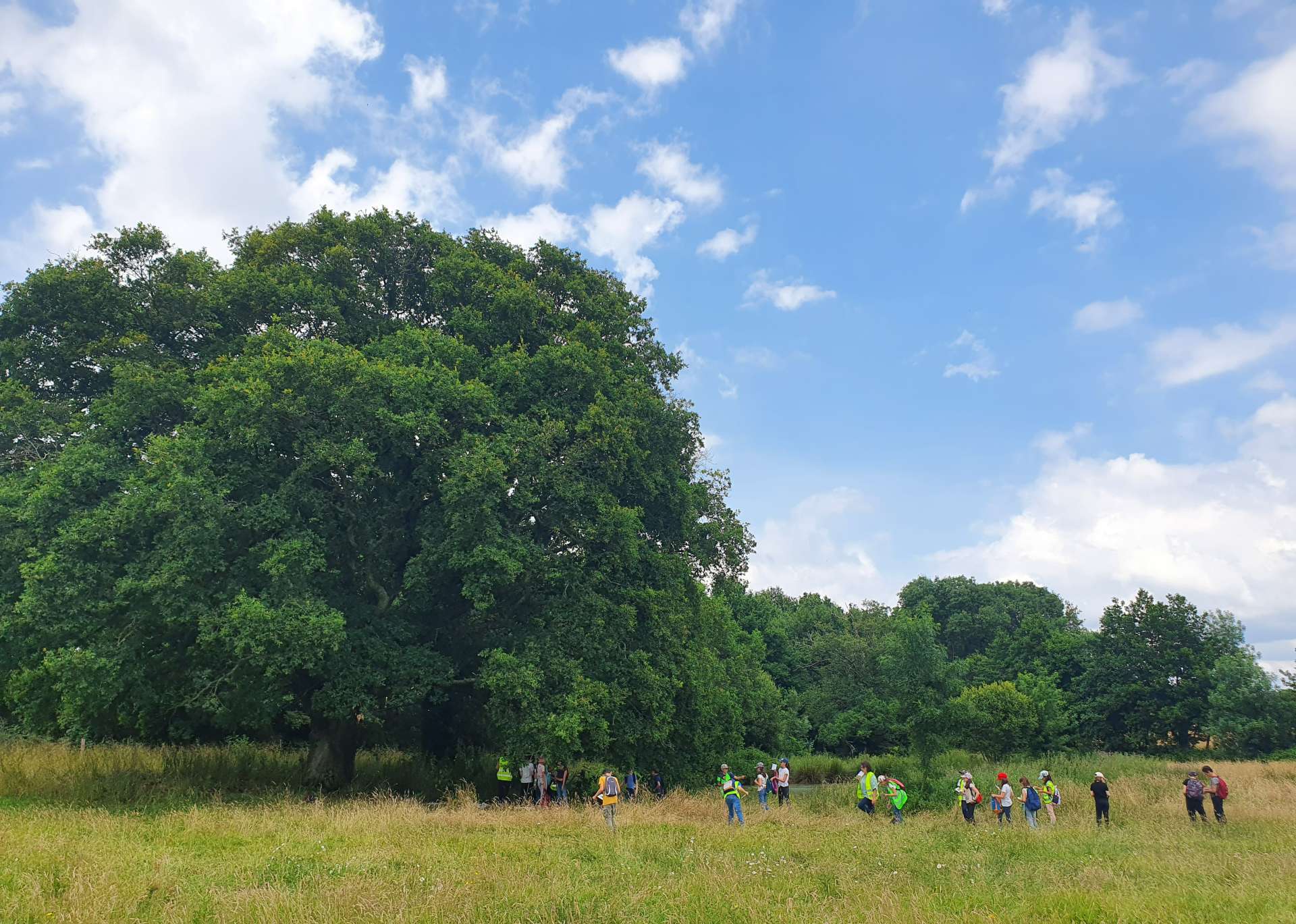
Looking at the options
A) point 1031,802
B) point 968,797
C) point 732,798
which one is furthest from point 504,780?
point 1031,802

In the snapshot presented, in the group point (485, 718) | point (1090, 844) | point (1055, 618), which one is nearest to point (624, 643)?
point (485, 718)

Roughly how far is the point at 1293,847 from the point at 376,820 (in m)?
16.8

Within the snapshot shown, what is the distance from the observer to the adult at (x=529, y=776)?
70.6ft

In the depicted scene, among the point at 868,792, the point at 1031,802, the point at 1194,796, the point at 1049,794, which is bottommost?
the point at 1049,794

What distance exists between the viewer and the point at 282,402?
18.6 m

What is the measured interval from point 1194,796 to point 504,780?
17.2m

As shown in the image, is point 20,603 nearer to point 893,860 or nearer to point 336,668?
point 336,668

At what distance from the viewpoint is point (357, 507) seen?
2061 cm

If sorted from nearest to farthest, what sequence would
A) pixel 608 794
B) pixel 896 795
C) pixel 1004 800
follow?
pixel 608 794
pixel 896 795
pixel 1004 800

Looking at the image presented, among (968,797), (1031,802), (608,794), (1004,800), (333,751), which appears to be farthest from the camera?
(333,751)

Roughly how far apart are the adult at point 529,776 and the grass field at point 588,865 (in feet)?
8.54

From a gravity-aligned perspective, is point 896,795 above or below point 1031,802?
above

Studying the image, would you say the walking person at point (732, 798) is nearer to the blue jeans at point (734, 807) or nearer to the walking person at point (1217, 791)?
the blue jeans at point (734, 807)

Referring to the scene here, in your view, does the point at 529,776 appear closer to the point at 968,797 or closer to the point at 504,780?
the point at 504,780
